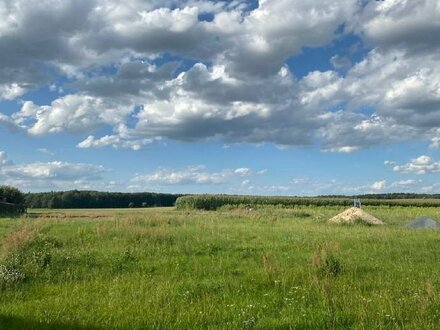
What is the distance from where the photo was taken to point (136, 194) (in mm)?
137375

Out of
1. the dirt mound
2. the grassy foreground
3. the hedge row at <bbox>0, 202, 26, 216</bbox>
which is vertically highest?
the hedge row at <bbox>0, 202, 26, 216</bbox>

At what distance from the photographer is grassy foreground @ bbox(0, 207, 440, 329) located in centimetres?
880

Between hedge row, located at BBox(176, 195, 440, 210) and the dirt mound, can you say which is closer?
the dirt mound

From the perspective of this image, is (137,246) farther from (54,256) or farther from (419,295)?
(419,295)

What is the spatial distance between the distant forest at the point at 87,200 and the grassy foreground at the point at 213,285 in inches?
4098

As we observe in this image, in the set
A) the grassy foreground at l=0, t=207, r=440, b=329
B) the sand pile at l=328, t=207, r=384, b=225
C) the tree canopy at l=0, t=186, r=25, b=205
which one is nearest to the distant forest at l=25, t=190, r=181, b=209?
the tree canopy at l=0, t=186, r=25, b=205

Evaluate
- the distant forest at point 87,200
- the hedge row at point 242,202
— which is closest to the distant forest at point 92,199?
the distant forest at point 87,200

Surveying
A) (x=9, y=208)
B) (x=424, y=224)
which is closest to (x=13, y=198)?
(x=9, y=208)

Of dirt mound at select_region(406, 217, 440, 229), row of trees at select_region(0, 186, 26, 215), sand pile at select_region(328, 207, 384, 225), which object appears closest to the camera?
dirt mound at select_region(406, 217, 440, 229)

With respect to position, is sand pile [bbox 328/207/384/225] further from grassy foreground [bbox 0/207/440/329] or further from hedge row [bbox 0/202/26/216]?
hedge row [bbox 0/202/26/216]

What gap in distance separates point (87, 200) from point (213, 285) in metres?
119

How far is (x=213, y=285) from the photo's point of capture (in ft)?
38.6

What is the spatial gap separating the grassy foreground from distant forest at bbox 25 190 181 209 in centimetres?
10409

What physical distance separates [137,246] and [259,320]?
1064cm
